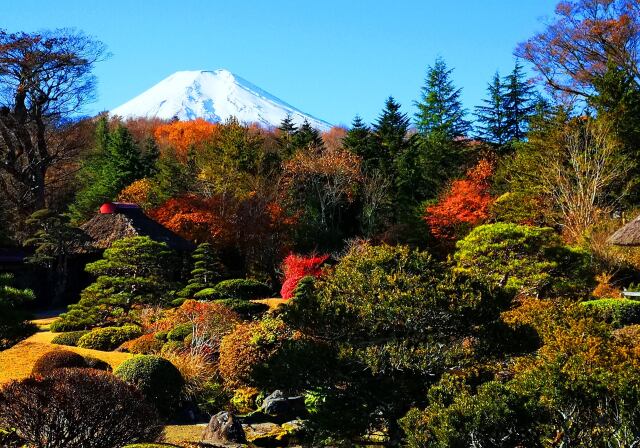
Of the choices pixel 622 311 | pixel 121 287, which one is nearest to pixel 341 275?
pixel 622 311

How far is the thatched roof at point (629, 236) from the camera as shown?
674 inches

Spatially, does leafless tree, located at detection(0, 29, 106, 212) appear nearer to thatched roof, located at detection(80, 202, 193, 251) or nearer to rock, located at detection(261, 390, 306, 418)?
thatched roof, located at detection(80, 202, 193, 251)

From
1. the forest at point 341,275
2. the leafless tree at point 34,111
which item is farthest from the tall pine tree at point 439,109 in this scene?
the leafless tree at point 34,111

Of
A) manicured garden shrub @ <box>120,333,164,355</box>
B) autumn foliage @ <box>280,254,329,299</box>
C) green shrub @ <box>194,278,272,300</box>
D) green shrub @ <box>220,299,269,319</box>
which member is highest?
autumn foliage @ <box>280,254,329,299</box>

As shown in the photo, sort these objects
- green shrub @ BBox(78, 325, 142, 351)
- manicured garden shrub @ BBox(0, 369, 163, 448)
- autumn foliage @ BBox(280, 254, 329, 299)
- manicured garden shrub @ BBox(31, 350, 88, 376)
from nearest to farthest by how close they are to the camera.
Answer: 1. manicured garden shrub @ BBox(0, 369, 163, 448)
2. manicured garden shrub @ BBox(31, 350, 88, 376)
3. green shrub @ BBox(78, 325, 142, 351)
4. autumn foliage @ BBox(280, 254, 329, 299)

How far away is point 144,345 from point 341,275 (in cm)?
843

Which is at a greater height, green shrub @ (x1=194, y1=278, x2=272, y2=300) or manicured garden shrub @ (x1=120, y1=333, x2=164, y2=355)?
green shrub @ (x1=194, y1=278, x2=272, y2=300)

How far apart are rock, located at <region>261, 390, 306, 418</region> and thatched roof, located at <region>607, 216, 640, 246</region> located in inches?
399

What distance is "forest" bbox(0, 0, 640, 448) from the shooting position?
7.21 m

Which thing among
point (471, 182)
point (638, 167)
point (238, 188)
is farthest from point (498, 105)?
point (238, 188)

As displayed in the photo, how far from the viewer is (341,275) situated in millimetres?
8266

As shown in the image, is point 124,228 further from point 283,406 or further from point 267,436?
point 267,436

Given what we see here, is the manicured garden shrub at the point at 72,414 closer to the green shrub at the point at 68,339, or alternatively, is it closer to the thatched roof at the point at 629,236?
the green shrub at the point at 68,339

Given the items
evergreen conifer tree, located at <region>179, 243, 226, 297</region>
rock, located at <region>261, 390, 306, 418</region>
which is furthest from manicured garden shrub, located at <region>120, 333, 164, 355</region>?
evergreen conifer tree, located at <region>179, 243, 226, 297</region>
